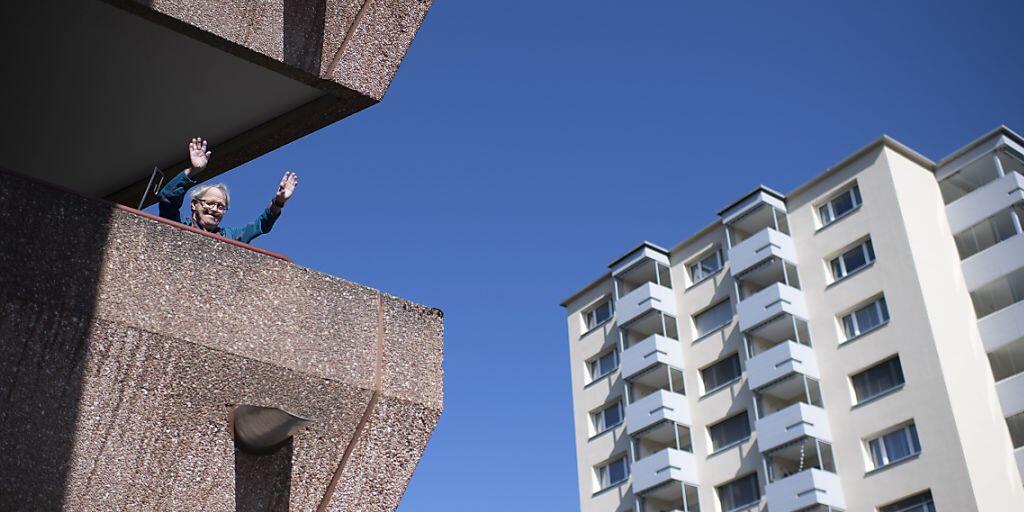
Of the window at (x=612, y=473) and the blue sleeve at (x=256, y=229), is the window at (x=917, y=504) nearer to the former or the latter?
the window at (x=612, y=473)

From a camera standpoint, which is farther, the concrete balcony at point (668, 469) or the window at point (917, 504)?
the concrete balcony at point (668, 469)

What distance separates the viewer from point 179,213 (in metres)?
5.36

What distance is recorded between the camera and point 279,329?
4.76 m

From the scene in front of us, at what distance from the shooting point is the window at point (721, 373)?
3825 centimetres

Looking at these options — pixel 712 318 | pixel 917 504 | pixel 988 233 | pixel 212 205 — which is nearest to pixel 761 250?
pixel 712 318

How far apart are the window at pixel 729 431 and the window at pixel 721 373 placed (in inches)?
57.0

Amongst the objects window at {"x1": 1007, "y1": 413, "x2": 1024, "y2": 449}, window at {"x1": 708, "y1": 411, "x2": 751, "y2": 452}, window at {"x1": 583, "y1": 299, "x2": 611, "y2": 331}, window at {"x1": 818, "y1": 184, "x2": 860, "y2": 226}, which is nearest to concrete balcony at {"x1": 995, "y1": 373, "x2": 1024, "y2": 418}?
window at {"x1": 1007, "y1": 413, "x2": 1024, "y2": 449}

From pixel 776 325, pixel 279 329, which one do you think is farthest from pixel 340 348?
pixel 776 325

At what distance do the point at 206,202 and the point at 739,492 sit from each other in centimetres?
3302

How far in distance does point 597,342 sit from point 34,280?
134 feet

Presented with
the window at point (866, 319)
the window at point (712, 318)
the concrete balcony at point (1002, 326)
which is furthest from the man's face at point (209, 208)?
the window at point (712, 318)

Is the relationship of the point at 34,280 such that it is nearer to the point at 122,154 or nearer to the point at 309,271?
the point at 309,271

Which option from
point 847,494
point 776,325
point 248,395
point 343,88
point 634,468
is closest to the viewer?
point 248,395

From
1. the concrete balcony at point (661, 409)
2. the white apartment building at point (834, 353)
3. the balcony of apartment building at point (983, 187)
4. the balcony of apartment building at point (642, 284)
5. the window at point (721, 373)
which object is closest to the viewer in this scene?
the white apartment building at point (834, 353)
